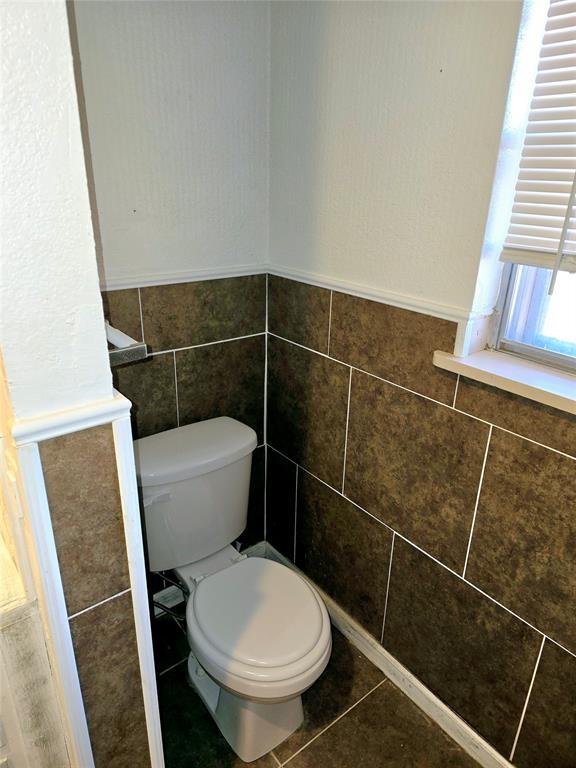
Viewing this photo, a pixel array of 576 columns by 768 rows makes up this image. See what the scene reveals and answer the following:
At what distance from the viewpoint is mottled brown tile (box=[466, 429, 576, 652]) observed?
42.9 inches

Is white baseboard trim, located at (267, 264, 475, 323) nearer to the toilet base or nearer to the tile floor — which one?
the toilet base

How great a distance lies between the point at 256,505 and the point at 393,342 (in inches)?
38.1

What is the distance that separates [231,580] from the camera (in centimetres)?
152

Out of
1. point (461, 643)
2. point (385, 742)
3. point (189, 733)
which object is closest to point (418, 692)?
point (385, 742)

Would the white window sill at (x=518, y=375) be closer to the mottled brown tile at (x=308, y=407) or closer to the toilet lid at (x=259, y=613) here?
the mottled brown tile at (x=308, y=407)

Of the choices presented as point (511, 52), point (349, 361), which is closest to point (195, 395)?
point (349, 361)

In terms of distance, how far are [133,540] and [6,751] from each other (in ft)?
1.84

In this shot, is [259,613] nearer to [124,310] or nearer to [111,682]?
[111,682]

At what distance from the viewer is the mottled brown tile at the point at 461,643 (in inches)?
49.9

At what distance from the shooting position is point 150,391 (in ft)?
→ 5.28

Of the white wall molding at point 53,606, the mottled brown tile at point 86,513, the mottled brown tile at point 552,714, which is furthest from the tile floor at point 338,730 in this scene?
the mottled brown tile at point 86,513

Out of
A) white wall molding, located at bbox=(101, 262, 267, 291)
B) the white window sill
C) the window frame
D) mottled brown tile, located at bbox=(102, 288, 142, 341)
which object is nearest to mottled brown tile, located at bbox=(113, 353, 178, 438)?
mottled brown tile, located at bbox=(102, 288, 142, 341)

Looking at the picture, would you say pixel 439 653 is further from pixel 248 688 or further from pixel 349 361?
pixel 349 361

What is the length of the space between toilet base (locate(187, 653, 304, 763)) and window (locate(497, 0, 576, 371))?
113 cm
